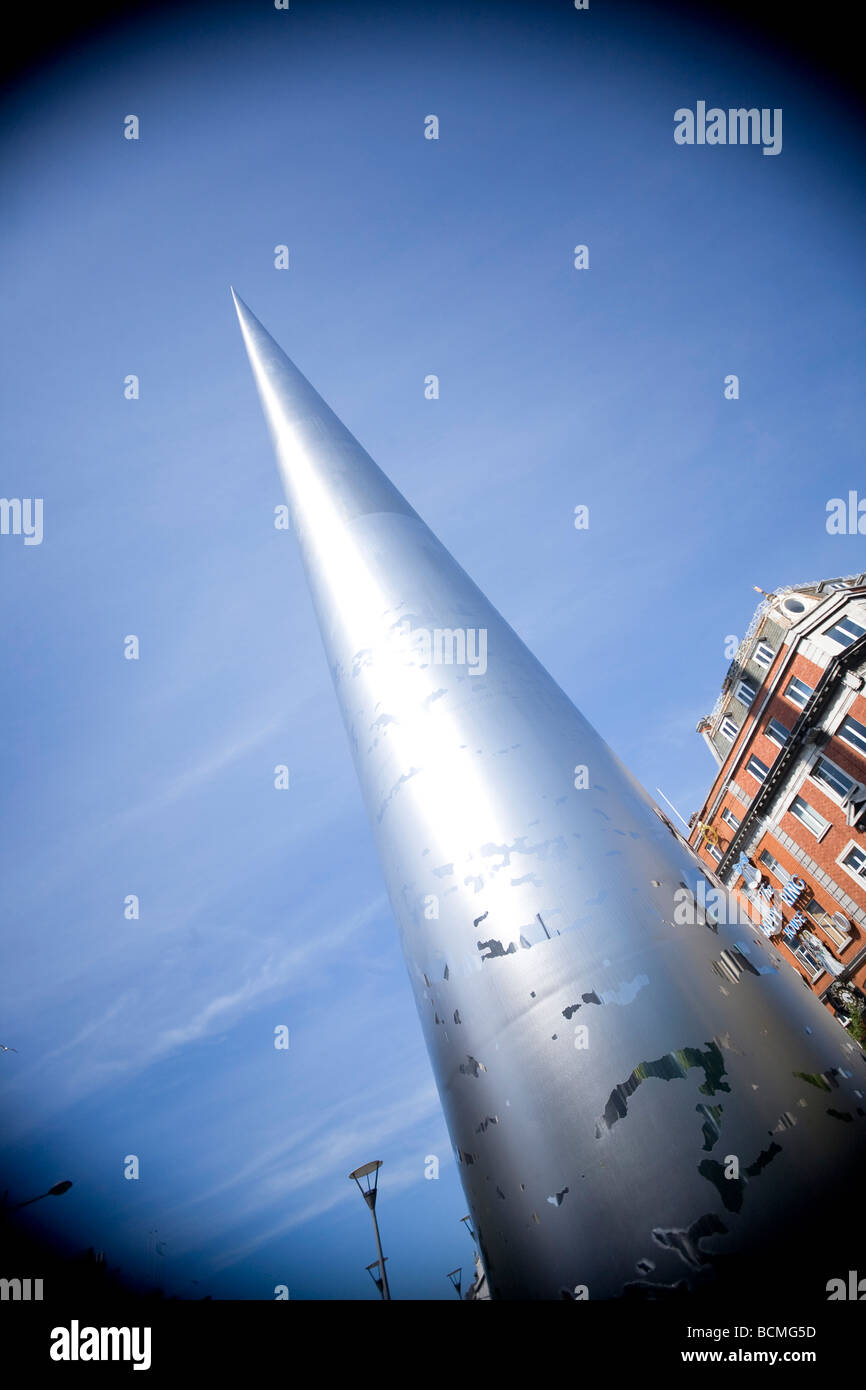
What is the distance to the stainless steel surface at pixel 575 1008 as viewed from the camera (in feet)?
4.81

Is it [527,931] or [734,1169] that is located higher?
[527,931]

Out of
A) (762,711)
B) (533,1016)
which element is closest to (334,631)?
(533,1016)

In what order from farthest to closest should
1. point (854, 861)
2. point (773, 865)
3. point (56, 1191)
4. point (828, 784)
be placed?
point (773, 865) < point (828, 784) < point (854, 861) < point (56, 1191)

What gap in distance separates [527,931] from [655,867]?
1.80ft

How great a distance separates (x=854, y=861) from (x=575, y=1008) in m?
29.4

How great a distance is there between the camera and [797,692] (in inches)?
1050

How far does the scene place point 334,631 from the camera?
3.31m

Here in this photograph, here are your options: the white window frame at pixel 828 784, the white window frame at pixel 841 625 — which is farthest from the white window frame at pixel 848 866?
the white window frame at pixel 841 625

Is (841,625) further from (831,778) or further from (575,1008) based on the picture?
(575,1008)

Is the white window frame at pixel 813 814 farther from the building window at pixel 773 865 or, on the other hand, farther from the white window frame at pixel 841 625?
the white window frame at pixel 841 625

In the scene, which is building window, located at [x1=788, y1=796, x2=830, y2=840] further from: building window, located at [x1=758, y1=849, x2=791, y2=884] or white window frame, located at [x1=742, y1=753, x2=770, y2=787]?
building window, located at [x1=758, y1=849, x2=791, y2=884]

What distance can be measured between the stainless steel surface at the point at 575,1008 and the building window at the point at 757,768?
1199 inches

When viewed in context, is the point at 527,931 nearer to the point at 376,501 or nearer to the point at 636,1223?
the point at 636,1223

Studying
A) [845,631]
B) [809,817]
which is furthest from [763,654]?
[809,817]
